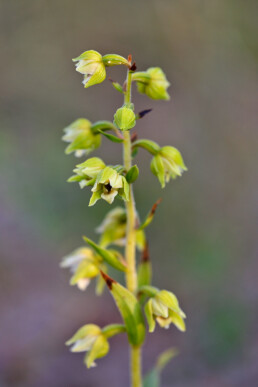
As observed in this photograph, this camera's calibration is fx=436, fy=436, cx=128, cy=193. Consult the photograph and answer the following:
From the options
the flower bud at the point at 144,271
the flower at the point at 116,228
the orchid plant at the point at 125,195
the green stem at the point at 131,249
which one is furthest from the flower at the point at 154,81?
the flower bud at the point at 144,271

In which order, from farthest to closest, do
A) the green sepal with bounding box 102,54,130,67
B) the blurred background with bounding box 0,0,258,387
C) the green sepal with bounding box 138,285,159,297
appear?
the blurred background with bounding box 0,0,258,387
the green sepal with bounding box 138,285,159,297
the green sepal with bounding box 102,54,130,67

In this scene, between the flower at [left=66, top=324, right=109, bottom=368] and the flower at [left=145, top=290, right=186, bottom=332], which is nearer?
the flower at [left=145, top=290, right=186, bottom=332]

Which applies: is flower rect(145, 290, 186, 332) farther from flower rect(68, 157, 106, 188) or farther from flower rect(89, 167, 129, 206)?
flower rect(68, 157, 106, 188)

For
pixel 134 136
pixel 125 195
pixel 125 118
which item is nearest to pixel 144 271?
pixel 125 195

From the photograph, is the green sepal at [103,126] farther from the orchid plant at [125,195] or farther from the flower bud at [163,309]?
the flower bud at [163,309]

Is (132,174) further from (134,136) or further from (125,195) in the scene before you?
(134,136)

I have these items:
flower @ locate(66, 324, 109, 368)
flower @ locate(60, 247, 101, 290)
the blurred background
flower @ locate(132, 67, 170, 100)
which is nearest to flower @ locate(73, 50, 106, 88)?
flower @ locate(132, 67, 170, 100)

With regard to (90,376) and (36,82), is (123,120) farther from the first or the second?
(36,82)
